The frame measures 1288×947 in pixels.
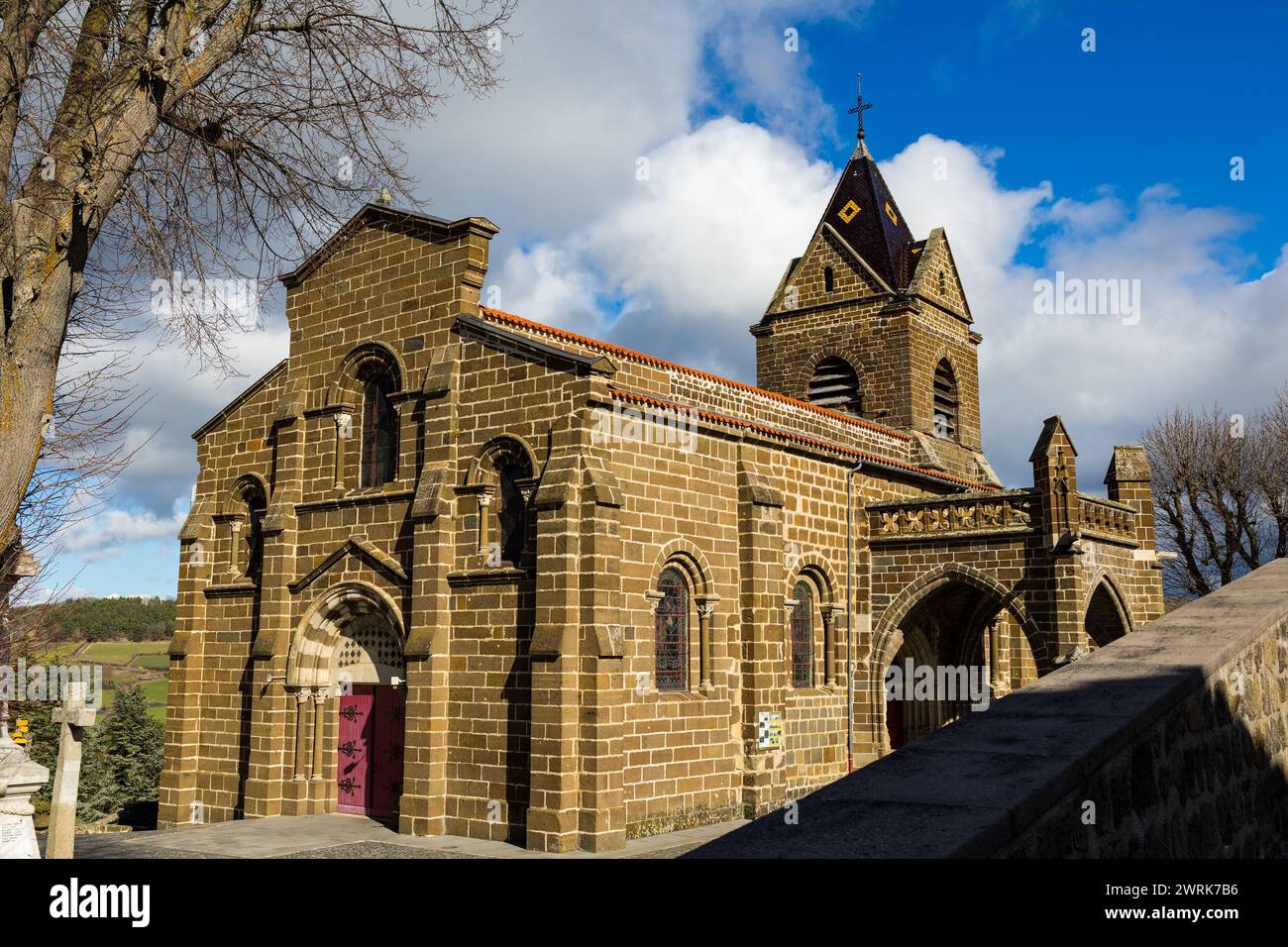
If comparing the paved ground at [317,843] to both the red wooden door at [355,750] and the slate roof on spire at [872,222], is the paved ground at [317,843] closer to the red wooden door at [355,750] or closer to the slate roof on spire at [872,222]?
the red wooden door at [355,750]

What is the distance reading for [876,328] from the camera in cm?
→ 2969

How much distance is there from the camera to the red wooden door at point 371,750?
17672 millimetres

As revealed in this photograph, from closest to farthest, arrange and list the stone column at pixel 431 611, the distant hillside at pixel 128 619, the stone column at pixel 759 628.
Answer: the stone column at pixel 431 611
the stone column at pixel 759 628
the distant hillside at pixel 128 619

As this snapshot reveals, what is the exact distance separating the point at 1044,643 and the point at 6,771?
15.5 metres

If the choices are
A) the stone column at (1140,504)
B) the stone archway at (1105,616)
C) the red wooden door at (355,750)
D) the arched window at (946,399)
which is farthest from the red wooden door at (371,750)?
the arched window at (946,399)

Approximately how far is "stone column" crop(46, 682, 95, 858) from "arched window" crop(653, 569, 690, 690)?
26.1 ft

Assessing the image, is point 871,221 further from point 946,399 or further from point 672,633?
point 672,633

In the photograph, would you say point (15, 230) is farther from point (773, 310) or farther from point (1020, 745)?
point (773, 310)

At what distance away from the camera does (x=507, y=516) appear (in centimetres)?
1650

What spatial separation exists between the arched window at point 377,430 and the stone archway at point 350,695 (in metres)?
2.01

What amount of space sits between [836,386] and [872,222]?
511 centimetres

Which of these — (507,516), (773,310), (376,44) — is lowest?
(507,516)

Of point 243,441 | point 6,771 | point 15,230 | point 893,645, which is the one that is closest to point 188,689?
point 243,441

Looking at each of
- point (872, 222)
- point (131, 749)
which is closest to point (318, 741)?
point (872, 222)
